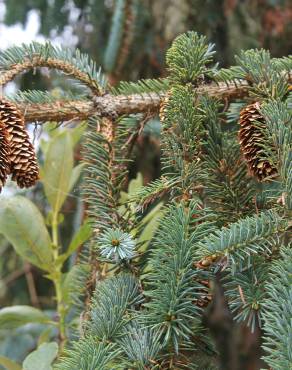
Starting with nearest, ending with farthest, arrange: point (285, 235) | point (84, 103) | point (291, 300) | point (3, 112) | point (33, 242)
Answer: point (291, 300) < point (285, 235) < point (3, 112) < point (84, 103) < point (33, 242)

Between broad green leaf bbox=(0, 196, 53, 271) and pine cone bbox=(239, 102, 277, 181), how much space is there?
1.31 ft

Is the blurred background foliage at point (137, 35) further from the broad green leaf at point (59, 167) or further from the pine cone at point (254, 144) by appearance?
the pine cone at point (254, 144)

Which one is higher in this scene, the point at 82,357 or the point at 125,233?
the point at 125,233

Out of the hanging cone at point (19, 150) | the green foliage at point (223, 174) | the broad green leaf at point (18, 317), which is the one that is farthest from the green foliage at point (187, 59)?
the broad green leaf at point (18, 317)

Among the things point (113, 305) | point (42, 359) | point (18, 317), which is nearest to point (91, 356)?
point (113, 305)

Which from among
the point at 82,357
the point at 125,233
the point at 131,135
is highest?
the point at 131,135

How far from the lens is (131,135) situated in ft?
3.08

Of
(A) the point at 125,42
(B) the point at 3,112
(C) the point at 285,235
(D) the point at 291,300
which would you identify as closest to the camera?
(D) the point at 291,300

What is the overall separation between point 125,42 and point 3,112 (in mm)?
795

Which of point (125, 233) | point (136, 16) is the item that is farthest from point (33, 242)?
point (136, 16)

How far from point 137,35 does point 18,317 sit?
965 millimetres

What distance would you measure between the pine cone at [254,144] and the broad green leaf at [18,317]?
52 centimetres

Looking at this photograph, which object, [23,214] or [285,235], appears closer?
[285,235]

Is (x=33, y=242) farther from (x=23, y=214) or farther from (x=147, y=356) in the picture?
(x=147, y=356)
